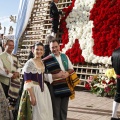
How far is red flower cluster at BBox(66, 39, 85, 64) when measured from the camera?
870 cm

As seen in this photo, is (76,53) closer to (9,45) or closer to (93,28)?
(93,28)

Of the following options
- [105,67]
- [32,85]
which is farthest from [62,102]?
[105,67]

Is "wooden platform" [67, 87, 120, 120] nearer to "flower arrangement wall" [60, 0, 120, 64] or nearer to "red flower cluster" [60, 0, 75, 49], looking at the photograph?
"flower arrangement wall" [60, 0, 120, 64]

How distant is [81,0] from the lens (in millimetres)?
9078

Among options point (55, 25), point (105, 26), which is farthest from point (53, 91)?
point (55, 25)

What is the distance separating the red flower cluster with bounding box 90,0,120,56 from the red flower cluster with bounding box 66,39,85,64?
564 millimetres

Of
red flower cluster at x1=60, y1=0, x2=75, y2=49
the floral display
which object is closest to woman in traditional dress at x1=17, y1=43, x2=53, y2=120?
the floral display

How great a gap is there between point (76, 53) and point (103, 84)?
5.53 ft

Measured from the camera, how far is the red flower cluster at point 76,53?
8.70 metres

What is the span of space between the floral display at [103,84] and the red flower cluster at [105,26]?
0.74m

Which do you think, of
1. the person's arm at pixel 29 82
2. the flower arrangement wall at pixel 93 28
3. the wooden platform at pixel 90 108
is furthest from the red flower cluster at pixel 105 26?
the person's arm at pixel 29 82

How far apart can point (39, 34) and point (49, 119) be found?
261 inches

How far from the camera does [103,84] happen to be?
24.6 feet

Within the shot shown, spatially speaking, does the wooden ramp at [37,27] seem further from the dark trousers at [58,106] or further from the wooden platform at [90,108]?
the dark trousers at [58,106]
